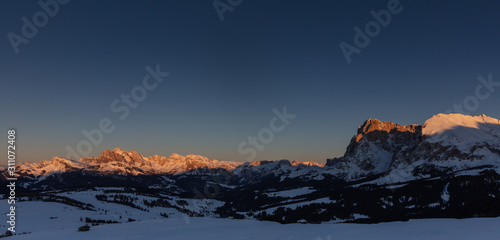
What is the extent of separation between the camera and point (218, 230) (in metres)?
23.5

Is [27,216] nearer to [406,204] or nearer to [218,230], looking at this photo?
[218,230]

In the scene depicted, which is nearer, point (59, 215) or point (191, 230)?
point (191, 230)

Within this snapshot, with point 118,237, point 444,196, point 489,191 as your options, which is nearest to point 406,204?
point 444,196

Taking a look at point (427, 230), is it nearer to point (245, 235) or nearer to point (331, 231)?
point (331, 231)

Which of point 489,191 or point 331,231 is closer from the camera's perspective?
point 331,231

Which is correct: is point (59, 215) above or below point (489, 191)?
above

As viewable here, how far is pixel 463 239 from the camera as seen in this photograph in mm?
16281

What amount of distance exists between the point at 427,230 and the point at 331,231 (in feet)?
20.4

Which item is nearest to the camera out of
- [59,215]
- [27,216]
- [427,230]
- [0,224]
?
[427,230]

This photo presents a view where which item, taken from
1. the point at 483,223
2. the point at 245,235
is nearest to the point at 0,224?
the point at 245,235

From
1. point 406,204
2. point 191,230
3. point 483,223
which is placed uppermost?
point 191,230

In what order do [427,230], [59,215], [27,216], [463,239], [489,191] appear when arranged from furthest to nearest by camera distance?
[489,191]
[59,215]
[27,216]
[427,230]
[463,239]

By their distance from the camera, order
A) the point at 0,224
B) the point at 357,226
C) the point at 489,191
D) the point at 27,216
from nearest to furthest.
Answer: the point at 357,226 < the point at 0,224 < the point at 27,216 < the point at 489,191

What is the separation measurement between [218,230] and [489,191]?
22046 cm
